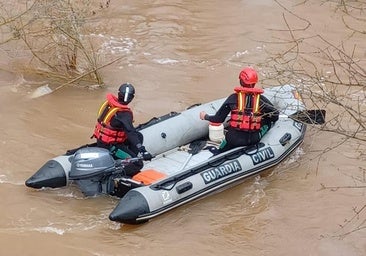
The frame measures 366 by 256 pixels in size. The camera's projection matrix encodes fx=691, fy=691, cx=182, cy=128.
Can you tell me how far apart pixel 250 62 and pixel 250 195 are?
14.4ft

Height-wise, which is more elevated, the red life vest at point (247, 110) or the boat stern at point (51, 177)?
the red life vest at point (247, 110)

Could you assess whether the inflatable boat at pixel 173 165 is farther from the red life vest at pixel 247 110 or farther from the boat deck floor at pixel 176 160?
the red life vest at pixel 247 110

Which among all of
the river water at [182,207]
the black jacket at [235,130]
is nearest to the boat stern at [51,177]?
the river water at [182,207]

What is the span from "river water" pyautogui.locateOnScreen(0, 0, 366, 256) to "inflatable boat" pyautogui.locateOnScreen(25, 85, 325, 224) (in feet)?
0.69

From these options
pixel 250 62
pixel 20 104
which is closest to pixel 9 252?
pixel 20 104

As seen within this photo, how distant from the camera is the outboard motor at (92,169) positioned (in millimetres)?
7012

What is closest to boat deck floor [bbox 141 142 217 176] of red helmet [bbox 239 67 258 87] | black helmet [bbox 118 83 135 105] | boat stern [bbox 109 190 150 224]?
boat stern [bbox 109 190 150 224]

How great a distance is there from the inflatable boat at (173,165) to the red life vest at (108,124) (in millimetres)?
223

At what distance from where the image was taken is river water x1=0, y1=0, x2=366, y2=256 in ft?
22.4

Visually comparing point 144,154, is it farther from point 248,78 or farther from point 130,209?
point 248,78

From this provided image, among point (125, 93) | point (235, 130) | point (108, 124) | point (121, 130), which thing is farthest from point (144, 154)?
point (235, 130)

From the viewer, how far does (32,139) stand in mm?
8742

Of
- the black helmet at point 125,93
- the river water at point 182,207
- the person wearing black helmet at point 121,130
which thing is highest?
the black helmet at point 125,93

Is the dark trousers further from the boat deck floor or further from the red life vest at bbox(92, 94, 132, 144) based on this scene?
the red life vest at bbox(92, 94, 132, 144)
